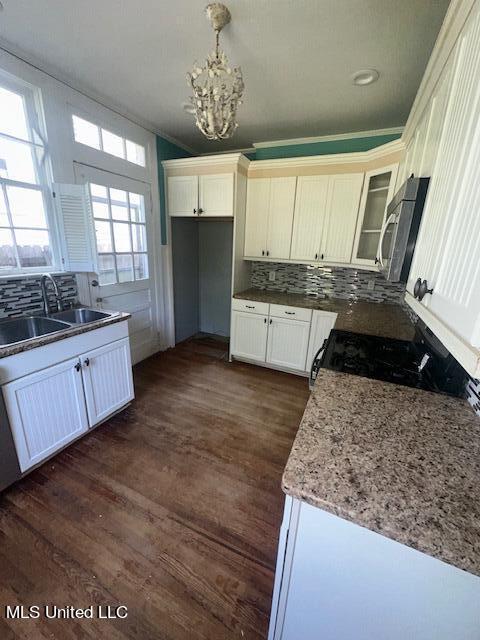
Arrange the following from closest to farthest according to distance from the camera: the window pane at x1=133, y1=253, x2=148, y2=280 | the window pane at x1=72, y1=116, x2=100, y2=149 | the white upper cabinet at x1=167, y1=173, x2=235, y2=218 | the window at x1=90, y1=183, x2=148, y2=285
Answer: the window pane at x1=72, y1=116, x2=100, y2=149 < the window at x1=90, y1=183, x2=148, y2=285 < the white upper cabinet at x1=167, y1=173, x2=235, y2=218 < the window pane at x1=133, y1=253, x2=148, y2=280

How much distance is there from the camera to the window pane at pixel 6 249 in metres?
1.87

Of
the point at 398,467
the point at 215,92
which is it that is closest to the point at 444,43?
the point at 215,92

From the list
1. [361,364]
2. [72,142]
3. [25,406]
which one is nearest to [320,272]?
[361,364]

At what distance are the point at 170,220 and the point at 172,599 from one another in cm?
333

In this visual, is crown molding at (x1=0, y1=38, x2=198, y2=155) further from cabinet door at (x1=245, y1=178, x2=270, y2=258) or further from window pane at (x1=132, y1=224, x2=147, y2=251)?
cabinet door at (x1=245, y1=178, x2=270, y2=258)

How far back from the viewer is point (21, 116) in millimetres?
1909

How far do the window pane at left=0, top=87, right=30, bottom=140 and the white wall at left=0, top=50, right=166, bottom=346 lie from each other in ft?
0.41

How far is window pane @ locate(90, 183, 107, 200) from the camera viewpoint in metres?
2.41

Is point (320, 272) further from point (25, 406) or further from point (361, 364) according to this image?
point (25, 406)

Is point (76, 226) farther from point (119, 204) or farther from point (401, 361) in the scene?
point (401, 361)

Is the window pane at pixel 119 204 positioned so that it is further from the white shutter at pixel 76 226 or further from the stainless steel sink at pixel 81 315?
the stainless steel sink at pixel 81 315

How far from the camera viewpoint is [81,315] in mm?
2221

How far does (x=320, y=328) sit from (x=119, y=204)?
242cm

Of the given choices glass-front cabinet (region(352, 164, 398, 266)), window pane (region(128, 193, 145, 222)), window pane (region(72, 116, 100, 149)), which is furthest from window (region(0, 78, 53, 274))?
glass-front cabinet (region(352, 164, 398, 266))
